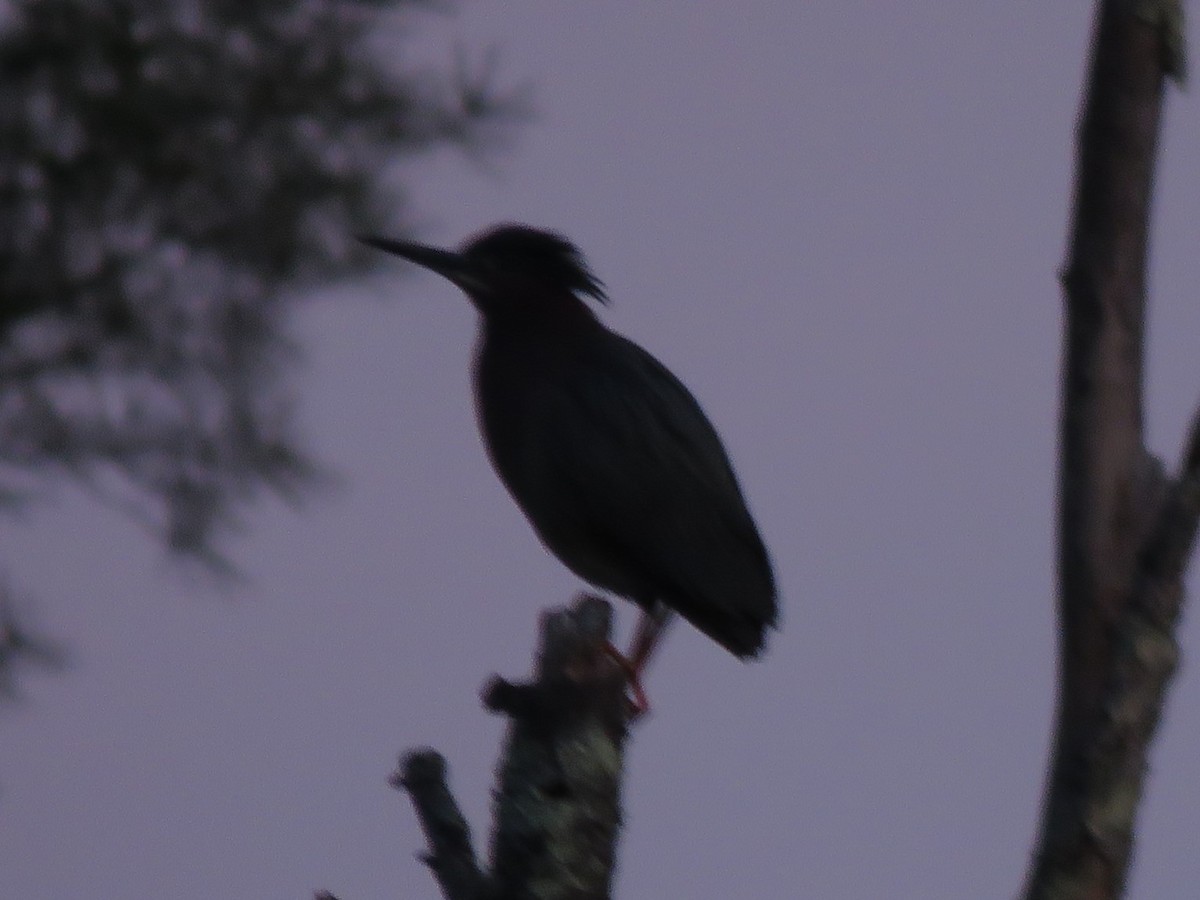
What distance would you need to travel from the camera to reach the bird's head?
6254mm

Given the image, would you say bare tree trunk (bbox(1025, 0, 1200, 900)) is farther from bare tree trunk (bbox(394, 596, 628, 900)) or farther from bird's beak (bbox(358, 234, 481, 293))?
bird's beak (bbox(358, 234, 481, 293))

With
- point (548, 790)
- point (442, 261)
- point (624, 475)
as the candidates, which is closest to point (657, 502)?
point (624, 475)

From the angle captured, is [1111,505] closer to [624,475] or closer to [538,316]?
[624,475]

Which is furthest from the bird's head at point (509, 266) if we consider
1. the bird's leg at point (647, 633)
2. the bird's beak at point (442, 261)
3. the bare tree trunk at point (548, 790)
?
the bare tree trunk at point (548, 790)

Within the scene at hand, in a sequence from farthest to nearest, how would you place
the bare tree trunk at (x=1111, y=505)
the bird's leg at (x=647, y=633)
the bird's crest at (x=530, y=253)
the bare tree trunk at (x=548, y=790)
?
the bird's crest at (x=530, y=253) < the bird's leg at (x=647, y=633) < the bare tree trunk at (x=548, y=790) < the bare tree trunk at (x=1111, y=505)

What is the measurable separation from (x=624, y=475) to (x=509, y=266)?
3.03 feet

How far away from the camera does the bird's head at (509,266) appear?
625 centimetres

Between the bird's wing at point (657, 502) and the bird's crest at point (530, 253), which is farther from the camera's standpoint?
the bird's crest at point (530, 253)

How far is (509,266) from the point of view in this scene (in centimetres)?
632

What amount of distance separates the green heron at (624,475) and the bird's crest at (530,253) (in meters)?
0.22

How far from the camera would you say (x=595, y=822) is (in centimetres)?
378

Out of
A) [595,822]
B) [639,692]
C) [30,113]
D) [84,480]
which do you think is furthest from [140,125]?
[595,822]

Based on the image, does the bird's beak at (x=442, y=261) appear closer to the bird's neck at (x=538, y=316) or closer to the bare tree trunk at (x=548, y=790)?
the bird's neck at (x=538, y=316)

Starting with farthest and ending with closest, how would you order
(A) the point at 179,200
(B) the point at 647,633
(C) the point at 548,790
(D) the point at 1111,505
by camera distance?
1. (A) the point at 179,200
2. (B) the point at 647,633
3. (C) the point at 548,790
4. (D) the point at 1111,505
